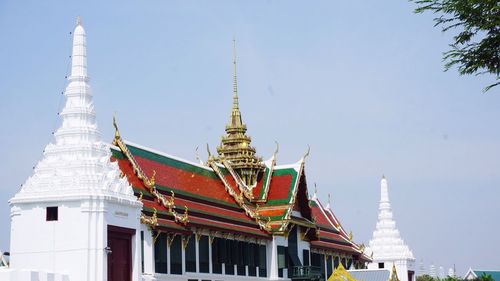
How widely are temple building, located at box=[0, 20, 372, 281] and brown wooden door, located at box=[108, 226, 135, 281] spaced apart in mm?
36

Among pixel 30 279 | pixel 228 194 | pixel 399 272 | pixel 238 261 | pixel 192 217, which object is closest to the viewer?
pixel 30 279

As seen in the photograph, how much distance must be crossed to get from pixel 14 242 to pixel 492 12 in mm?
17439

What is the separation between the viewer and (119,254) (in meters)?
32.2

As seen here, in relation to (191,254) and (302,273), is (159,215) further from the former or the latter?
(302,273)

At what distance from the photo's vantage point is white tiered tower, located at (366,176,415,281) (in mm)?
66875

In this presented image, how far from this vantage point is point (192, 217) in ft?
139

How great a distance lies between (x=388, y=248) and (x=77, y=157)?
39.7 metres

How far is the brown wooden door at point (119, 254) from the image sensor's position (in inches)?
1246

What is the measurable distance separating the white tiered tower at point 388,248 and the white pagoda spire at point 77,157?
1484 inches

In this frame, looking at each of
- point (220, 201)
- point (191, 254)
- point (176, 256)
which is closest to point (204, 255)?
point (191, 254)

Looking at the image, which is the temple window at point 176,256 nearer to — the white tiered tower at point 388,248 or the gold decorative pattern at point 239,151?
the gold decorative pattern at point 239,151

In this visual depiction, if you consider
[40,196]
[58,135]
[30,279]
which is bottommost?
[30,279]

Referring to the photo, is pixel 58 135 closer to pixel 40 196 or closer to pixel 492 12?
pixel 40 196

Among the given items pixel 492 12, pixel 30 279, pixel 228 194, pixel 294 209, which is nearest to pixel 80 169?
pixel 30 279
